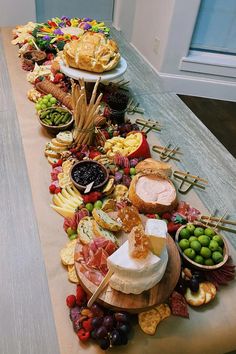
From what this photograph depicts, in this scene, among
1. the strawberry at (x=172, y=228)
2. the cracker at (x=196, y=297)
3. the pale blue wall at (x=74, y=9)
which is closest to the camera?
the cracker at (x=196, y=297)

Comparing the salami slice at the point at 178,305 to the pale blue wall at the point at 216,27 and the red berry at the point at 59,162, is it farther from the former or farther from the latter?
the pale blue wall at the point at 216,27

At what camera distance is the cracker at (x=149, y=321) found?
82 centimetres

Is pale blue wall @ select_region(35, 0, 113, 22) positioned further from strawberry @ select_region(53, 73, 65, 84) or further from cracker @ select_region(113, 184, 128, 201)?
cracker @ select_region(113, 184, 128, 201)

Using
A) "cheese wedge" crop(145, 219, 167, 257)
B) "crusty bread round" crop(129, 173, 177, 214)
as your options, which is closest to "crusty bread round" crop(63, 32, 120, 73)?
"crusty bread round" crop(129, 173, 177, 214)

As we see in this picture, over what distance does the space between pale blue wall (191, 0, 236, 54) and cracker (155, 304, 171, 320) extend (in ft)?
8.66

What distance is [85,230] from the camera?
96 centimetres

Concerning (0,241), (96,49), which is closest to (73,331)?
(0,241)

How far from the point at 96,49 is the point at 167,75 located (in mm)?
1622

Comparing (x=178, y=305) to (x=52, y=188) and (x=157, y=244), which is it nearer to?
(x=157, y=244)

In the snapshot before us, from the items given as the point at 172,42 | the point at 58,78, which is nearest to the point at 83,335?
the point at 58,78

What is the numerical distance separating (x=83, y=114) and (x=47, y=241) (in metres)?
0.55

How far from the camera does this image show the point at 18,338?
81 centimetres

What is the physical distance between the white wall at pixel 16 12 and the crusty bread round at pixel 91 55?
5.87 feet

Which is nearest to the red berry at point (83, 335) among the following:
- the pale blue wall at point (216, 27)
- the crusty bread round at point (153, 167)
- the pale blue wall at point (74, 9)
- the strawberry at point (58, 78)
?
the crusty bread round at point (153, 167)
